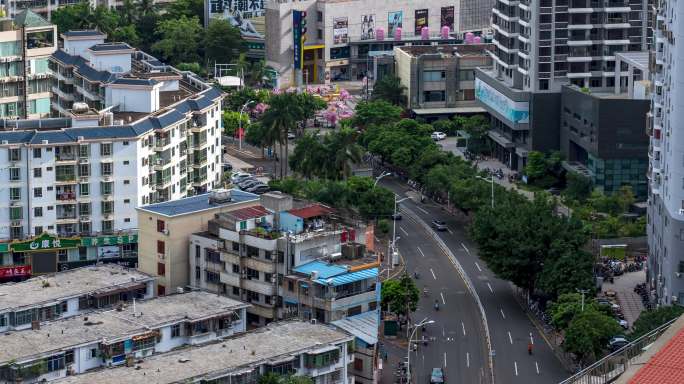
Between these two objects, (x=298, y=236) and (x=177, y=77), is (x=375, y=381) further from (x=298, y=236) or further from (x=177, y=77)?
(x=177, y=77)

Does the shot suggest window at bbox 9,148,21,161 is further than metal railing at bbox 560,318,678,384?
Yes

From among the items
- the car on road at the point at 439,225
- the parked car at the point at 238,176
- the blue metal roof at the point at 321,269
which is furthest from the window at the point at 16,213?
the car on road at the point at 439,225

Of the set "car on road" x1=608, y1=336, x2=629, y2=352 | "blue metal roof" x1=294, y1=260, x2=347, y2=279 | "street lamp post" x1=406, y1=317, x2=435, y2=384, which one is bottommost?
"street lamp post" x1=406, y1=317, x2=435, y2=384

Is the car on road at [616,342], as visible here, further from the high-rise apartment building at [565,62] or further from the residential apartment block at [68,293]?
the high-rise apartment building at [565,62]

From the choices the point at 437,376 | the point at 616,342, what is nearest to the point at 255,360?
the point at 437,376

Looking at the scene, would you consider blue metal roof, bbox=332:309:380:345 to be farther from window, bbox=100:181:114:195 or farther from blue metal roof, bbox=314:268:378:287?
window, bbox=100:181:114:195

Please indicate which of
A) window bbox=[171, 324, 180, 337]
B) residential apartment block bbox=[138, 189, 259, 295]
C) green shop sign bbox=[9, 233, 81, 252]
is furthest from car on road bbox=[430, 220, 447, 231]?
window bbox=[171, 324, 180, 337]

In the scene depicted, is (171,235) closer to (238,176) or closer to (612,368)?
(238,176)
